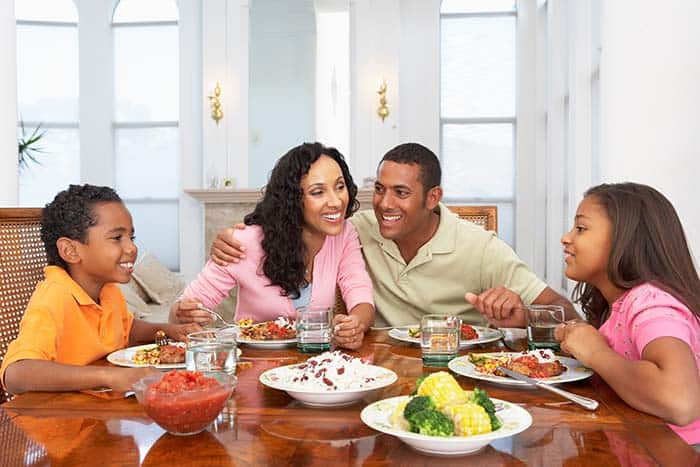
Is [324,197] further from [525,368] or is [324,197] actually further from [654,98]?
[654,98]

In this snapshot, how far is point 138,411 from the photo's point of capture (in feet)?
4.02

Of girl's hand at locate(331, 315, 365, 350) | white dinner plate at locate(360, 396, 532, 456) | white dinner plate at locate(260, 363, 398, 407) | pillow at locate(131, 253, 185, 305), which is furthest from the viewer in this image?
pillow at locate(131, 253, 185, 305)

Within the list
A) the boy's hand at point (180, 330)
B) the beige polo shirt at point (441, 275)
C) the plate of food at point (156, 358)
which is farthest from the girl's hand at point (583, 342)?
the beige polo shirt at point (441, 275)

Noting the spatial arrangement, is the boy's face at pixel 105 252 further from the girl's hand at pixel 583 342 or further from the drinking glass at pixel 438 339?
the girl's hand at pixel 583 342

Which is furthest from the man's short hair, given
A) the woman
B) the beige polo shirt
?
the woman

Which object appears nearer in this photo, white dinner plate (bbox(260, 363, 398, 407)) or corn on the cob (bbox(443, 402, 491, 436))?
corn on the cob (bbox(443, 402, 491, 436))

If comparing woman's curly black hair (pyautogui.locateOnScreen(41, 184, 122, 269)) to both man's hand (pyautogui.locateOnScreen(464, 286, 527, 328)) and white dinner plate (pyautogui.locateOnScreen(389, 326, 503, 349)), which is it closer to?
white dinner plate (pyautogui.locateOnScreen(389, 326, 503, 349))

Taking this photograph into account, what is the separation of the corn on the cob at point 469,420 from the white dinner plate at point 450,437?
2 centimetres

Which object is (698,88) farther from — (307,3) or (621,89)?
(307,3)

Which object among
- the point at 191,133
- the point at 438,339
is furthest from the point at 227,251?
the point at 191,133

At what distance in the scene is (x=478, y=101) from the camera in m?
6.41

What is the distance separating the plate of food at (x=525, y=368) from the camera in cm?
139

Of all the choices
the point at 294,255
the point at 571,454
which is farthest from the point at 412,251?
the point at 571,454

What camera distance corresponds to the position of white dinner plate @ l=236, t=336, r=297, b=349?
1.78m
